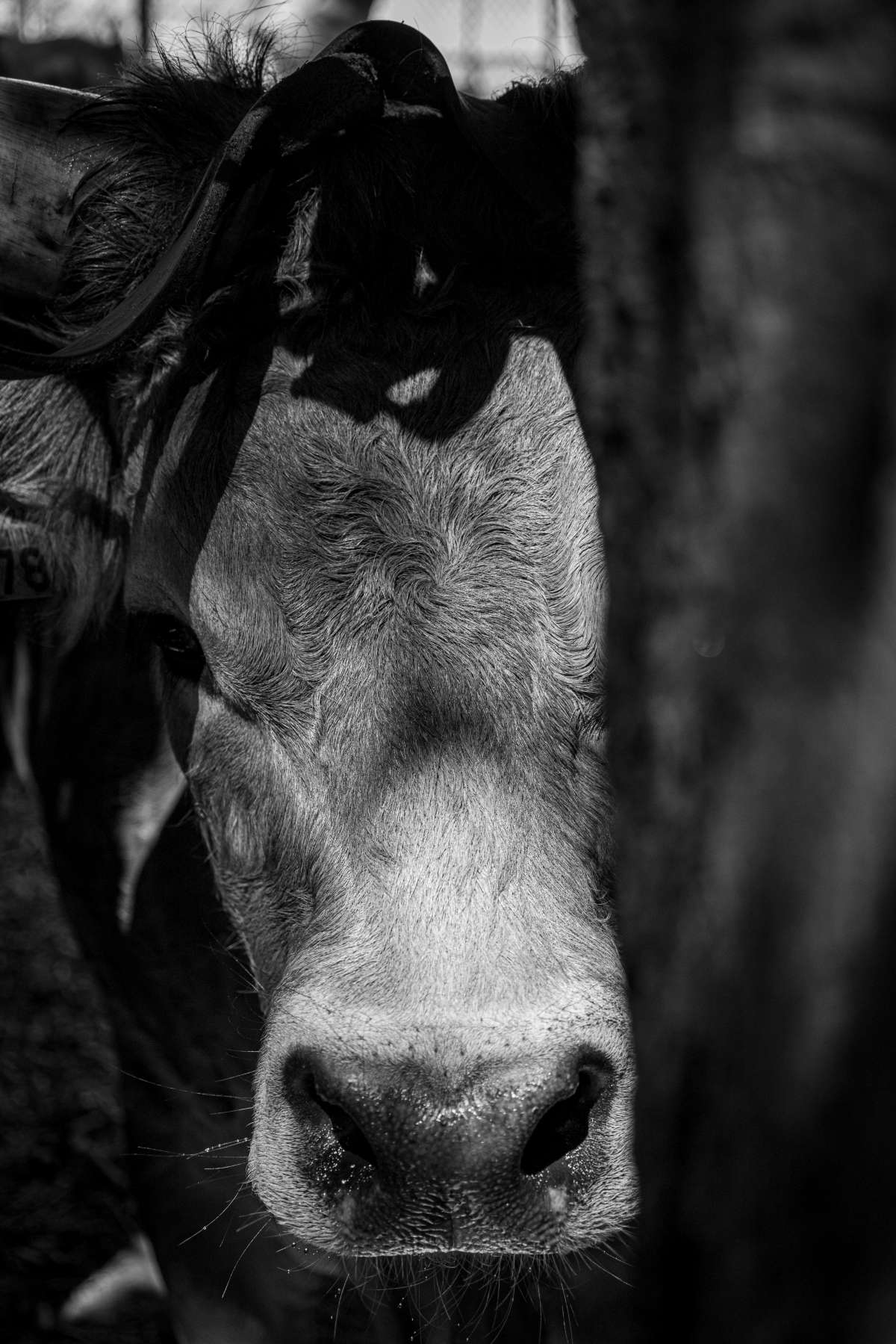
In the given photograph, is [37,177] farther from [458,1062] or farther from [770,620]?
[770,620]

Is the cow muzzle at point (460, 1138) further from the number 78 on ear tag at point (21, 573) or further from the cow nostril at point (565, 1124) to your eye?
the number 78 on ear tag at point (21, 573)

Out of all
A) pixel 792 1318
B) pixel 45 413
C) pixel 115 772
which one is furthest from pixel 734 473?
pixel 115 772

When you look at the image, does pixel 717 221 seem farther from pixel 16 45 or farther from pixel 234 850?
pixel 16 45

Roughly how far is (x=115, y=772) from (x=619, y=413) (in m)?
2.74

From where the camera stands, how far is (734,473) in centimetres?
71

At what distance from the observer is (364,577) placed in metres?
2.11

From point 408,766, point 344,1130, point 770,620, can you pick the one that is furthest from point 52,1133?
point 770,620

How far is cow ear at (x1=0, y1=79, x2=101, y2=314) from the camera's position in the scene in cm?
243

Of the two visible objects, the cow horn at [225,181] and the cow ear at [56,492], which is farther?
the cow ear at [56,492]

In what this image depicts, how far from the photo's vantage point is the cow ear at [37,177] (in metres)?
2.43

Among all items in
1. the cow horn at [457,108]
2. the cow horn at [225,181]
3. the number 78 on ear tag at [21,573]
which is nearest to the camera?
the cow horn at [225,181]

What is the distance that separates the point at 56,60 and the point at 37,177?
10.3 feet

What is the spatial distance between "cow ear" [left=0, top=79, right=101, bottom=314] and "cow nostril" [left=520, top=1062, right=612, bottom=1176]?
1726 millimetres

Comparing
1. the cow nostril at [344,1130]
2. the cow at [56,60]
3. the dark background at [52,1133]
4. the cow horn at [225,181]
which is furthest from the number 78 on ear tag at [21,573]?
the cow at [56,60]
